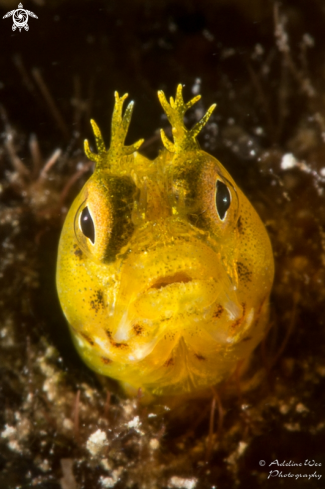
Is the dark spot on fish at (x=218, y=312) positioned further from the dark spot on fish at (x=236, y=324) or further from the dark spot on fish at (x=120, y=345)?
the dark spot on fish at (x=120, y=345)

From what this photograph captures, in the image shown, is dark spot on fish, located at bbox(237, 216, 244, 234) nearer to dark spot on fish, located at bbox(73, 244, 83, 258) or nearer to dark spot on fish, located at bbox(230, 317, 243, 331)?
dark spot on fish, located at bbox(230, 317, 243, 331)

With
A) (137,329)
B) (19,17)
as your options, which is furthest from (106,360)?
(19,17)

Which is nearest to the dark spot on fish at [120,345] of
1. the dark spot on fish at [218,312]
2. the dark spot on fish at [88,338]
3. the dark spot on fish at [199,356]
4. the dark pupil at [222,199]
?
the dark spot on fish at [88,338]

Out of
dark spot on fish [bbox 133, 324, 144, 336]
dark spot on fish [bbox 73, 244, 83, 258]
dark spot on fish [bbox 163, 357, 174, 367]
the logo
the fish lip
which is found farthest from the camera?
the logo

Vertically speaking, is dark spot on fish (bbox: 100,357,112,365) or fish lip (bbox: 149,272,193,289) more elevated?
fish lip (bbox: 149,272,193,289)

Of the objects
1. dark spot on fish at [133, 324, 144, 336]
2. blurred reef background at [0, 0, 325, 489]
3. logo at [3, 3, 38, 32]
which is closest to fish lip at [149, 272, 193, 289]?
dark spot on fish at [133, 324, 144, 336]

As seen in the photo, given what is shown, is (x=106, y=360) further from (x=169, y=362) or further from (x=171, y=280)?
(x=171, y=280)
